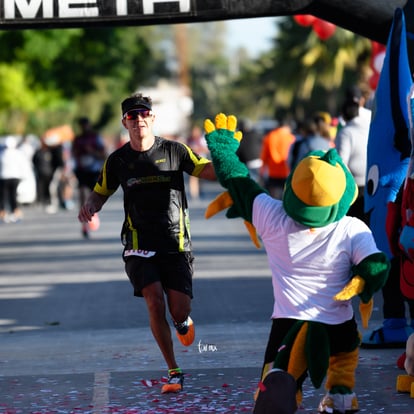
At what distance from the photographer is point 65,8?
982 cm

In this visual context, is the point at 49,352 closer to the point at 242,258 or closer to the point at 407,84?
the point at 407,84

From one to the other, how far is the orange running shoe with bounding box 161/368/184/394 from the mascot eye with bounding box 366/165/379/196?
199 centimetres

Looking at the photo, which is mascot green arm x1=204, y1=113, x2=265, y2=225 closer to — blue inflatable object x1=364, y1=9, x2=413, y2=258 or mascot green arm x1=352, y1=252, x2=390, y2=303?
mascot green arm x1=352, y1=252, x2=390, y2=303

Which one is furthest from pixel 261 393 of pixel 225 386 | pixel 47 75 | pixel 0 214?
pixel 47 75

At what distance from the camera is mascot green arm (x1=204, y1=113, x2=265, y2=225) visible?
6.33 meters

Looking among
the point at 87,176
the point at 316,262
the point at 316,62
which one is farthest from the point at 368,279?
the point at 316,62

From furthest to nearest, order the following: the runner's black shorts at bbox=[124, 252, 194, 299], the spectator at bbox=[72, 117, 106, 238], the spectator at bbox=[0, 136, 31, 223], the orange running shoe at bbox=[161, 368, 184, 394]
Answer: the spectator at bbox=[0, 136, 31, 223] < the spectator at bbox=[72, 117, 106, 238] < the runner's black shorts at bbox=[124, 252, 194, 299] < the orange running shoe at bbox=[161, 368, 184, 394]

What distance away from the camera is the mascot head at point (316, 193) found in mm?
6062

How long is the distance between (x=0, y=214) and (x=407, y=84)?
66.7 ft

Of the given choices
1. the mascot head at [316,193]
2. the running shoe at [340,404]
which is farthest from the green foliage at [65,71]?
the running shoe at [340,404]

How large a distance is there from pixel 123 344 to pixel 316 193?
3759 mm

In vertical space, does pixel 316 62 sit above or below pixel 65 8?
above

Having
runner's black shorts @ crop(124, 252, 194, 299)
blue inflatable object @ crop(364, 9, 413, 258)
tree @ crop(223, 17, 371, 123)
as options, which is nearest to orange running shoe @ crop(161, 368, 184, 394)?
runner's black shorts @ crop(124, 252, 194, 299)

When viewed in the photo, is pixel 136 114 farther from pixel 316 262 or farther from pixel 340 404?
pixel 340 404
